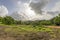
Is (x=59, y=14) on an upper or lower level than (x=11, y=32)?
upper

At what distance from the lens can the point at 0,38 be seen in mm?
23500

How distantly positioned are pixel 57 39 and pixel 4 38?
823 cm

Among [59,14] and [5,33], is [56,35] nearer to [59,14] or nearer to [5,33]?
[5,33]

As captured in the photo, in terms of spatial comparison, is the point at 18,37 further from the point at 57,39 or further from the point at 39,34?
the point at 57,39

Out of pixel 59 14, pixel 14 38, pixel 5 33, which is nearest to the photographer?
pixel 14 38

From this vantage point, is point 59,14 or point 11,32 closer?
point 11,32

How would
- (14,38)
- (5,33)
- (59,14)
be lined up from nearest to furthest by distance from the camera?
(14,38) < (5,33) < (59,14)

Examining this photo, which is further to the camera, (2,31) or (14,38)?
(2,31)

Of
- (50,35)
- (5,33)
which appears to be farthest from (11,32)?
(50,35)

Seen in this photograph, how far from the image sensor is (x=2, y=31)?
2617 cm

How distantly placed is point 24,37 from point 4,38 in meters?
3.00

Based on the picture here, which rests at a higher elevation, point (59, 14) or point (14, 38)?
point (59, 14)

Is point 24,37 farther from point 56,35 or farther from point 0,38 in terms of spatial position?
point 56,35

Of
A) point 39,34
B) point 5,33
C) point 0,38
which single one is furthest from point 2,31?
point 39,34
